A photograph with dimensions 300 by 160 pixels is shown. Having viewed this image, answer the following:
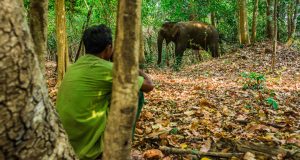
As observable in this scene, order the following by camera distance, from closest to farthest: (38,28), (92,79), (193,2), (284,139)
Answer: (92,79) → (284,139) → (38,28) → (193,2)

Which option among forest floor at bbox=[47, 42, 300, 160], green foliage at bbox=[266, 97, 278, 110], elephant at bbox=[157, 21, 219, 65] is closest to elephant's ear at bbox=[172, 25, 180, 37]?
elephant at bbox=[157, 21, 219, 65]

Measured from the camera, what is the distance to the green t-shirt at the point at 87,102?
141 inches

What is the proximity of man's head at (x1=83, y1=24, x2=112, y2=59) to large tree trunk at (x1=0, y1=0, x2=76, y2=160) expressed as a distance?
53.1 inches

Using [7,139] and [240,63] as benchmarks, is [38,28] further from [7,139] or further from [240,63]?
[240,63]

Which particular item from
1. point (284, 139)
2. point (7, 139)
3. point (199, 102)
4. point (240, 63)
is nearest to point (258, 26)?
point (240, 63)

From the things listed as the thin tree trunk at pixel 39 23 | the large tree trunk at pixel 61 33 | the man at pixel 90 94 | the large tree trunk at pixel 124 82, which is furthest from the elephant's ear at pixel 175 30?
the large tree trunk at pixel 124 82

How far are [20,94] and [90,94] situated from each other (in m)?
1.45

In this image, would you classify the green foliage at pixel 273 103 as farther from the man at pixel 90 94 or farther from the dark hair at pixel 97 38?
the dark hair at pixel 97 38

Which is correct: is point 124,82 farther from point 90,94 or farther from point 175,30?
point 175,30

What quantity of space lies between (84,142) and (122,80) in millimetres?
1307

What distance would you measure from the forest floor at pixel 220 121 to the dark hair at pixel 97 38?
1.25m

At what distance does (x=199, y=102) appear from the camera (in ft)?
24.4

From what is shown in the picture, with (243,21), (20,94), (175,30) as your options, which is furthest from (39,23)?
(175,30)

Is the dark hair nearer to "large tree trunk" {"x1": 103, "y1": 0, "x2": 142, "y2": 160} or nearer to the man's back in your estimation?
the man's back
